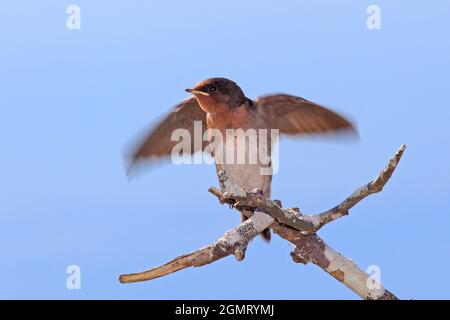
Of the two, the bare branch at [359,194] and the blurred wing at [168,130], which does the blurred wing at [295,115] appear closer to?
the blurred wing at [168,130]

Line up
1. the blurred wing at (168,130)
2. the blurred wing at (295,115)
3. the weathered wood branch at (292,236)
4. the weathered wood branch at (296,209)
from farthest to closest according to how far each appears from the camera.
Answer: the blurred wing at (168,130) < the blurred wing at (295,115) < the weathered wood branch at (296,209) < the weathered wood branch at (292,236)

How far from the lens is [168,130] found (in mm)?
11250

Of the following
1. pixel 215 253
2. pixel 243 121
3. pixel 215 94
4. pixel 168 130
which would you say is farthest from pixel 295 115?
pixel 215 253

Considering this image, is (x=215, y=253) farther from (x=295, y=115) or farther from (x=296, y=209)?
(x=295, y=115)

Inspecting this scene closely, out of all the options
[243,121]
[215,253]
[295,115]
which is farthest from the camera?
[295,115]

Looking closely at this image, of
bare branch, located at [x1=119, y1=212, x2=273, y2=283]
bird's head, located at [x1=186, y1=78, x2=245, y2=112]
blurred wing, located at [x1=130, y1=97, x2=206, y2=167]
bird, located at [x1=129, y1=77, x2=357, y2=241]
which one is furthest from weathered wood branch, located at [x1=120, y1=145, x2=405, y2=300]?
blurred wing, located at [x1=130, y1=97, x2=206, y2=167]

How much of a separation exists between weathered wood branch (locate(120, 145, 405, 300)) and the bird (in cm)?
226

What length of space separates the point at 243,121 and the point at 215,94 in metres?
0.53

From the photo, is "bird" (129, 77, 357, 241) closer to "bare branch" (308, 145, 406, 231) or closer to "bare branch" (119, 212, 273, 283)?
"bare branch" (308, 145, 406, 231)

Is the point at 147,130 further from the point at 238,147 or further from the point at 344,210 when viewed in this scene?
the point at 344,210

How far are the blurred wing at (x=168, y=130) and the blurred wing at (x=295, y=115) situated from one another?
37.1 inches

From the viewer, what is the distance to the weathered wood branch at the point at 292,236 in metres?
7.51

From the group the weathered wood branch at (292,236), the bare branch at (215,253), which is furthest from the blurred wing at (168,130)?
the bare branch at (215,253)

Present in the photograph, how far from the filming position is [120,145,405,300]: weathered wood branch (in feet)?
24.6
